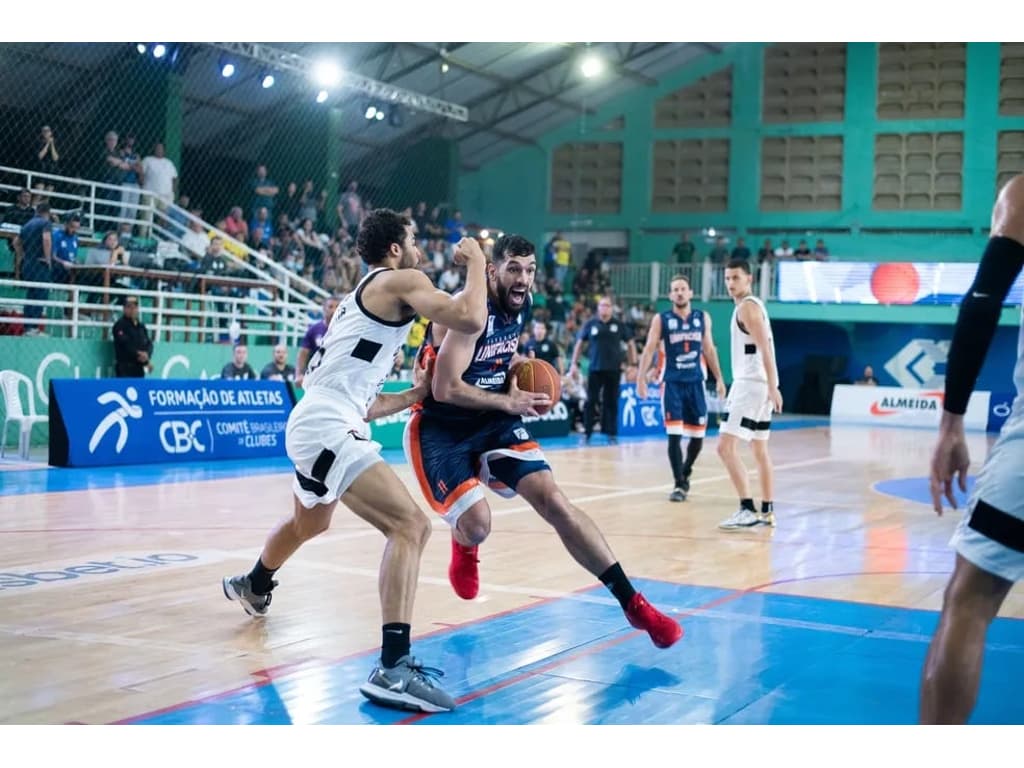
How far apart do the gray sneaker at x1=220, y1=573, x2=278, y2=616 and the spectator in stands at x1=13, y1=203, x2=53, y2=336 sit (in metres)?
9.77

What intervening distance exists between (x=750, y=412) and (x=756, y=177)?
78.7 ft

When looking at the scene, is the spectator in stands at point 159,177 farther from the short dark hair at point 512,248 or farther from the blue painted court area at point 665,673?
the blue painted court area at point 665,673

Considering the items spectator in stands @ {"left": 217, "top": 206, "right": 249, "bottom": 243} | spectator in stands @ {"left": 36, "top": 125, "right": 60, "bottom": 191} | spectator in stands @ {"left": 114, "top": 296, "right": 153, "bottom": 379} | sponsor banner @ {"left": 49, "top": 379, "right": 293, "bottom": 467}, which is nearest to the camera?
sponsor banner @ {"left": 49, "top": 379, "right": 293, "bottom": 467}

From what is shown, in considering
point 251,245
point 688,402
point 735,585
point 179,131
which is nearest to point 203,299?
point 251,245

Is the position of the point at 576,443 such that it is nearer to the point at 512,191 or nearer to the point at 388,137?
the point at 388,137

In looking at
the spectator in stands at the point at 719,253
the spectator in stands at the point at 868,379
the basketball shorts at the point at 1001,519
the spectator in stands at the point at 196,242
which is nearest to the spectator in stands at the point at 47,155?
the spectator in stands at the point at 196,242

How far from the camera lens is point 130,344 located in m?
13.6

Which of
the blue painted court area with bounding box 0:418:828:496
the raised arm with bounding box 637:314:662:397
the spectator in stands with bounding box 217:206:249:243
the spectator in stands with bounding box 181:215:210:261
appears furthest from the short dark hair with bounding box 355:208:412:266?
the spectator in stands with bounding box 217:206:249:243

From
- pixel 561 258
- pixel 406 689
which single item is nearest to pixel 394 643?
pixel 406 689

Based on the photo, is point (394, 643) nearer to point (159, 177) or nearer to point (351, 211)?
point (159, 177)

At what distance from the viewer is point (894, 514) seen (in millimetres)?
9859

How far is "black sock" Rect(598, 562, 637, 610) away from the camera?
4805 millimetres

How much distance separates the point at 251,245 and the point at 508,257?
15.0 m

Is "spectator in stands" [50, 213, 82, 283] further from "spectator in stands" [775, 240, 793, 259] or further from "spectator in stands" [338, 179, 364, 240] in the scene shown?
"spectator in stands" [775, 240, 793, 259]
